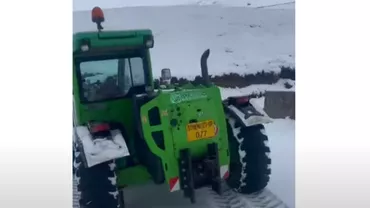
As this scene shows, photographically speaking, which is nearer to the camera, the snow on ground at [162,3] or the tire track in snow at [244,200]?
the snow on ground at [162,3]

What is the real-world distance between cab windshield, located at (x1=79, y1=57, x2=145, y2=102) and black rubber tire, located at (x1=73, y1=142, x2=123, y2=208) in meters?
0.15

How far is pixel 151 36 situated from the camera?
1.14 meters

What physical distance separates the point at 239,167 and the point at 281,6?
37 cm

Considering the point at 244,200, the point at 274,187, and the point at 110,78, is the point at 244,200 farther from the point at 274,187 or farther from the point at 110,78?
the point at 110,78

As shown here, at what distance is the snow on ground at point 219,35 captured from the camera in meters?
1.12

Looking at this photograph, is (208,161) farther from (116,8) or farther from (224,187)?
(116,8)

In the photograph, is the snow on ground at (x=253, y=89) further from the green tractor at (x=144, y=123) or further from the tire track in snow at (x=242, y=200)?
the tire track in snow at (x=242, y=200)

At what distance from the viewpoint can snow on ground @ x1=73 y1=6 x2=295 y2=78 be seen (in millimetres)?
1125

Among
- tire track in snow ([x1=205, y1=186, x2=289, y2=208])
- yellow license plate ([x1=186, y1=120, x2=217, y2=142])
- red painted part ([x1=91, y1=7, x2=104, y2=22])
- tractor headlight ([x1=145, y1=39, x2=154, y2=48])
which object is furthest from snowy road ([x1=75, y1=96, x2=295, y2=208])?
red painted part ([x1=91, y1=7, x2=104, y2=22])

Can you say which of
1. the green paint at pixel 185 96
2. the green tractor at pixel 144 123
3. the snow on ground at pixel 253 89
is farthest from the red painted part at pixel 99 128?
the snow on ground at pixel 253 89

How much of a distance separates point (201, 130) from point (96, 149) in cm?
23

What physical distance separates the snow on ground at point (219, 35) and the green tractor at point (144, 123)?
24 mm
